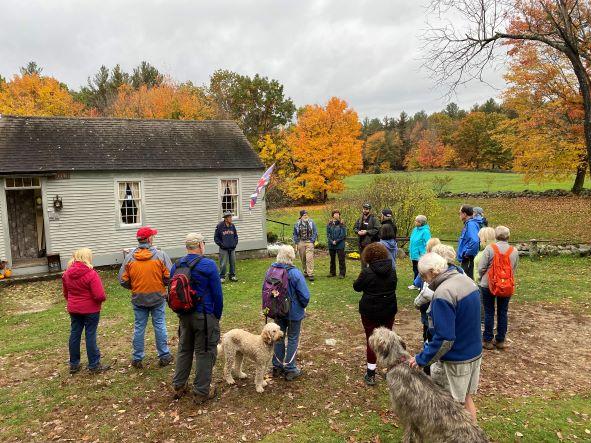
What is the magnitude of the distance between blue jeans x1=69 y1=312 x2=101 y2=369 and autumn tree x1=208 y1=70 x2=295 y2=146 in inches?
1559

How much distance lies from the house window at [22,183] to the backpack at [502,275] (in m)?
14.2

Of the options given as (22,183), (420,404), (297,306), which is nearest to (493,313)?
(297,306)

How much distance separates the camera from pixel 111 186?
15.0 m

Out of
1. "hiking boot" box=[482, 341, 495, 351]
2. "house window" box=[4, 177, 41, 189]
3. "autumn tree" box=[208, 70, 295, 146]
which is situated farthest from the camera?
"autumn tree" box=[208, 70, 295, 146]

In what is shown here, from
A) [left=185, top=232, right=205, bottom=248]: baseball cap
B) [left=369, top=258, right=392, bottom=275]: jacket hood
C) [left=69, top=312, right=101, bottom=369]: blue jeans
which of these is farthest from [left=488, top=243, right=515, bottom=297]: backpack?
[left=69, top=312, right=101, bottom=369]: blue jeans

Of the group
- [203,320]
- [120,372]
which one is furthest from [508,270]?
[120,372]

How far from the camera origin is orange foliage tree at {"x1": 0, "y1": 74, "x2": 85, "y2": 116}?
36062 millimetres

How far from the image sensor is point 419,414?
3951 mm

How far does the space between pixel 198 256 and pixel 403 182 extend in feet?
54.5

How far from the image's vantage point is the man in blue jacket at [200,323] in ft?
17.4

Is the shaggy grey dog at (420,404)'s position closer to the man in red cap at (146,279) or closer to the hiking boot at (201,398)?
the hiking boot at (201,398)

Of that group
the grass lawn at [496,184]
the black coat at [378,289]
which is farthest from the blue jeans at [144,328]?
the grass lawn at [496,184]

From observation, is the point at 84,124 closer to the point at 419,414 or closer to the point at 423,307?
the point at 423,307

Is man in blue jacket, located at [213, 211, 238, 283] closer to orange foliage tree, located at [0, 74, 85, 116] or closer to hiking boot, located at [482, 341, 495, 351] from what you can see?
hiking boot, located at [482, 341, 495, 351]
